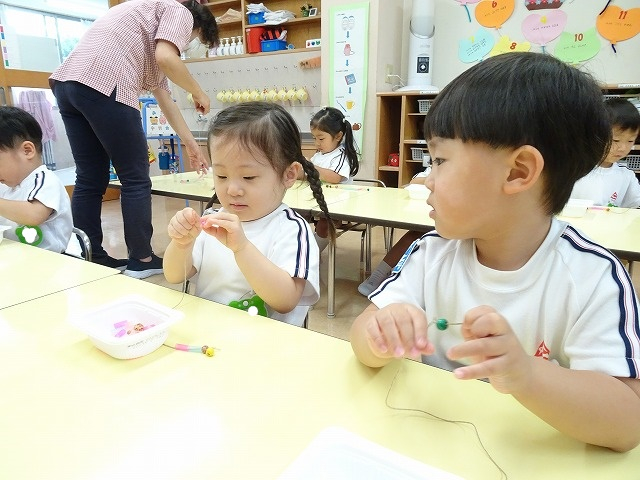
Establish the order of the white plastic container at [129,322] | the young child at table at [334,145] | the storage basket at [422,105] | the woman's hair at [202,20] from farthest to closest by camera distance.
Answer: the storage basket at [422,105]
the young child at table at [334,145]
the woman's hair at [202,20]
the white plastic container at [129,322]

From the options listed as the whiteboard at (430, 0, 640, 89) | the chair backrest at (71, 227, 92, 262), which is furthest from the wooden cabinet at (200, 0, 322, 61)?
the chair backrest at (71, 227, 92, 262)

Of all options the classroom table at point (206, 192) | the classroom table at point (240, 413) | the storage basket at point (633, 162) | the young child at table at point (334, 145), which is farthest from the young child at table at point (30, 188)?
the storage basket at point (633, 162)

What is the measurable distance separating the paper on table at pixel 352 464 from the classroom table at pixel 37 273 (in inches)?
30.0

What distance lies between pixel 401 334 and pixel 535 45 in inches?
174

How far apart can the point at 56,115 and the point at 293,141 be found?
473 cm

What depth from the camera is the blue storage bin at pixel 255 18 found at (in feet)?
16.9

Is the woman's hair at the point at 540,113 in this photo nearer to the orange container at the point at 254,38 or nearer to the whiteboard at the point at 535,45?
the whiteboard at the point at 535,45

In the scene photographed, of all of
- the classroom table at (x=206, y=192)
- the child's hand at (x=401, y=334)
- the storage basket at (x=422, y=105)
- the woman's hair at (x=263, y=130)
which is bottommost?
→ the classroom table at (x=206, y=192)

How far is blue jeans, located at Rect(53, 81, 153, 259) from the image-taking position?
2.16 m

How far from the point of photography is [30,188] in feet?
5.61

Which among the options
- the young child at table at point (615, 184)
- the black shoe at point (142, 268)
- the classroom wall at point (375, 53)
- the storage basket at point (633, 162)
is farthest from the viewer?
the classroom wall at point (375, 53)

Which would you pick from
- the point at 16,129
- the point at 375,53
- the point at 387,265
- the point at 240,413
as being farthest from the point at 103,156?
the point at 375,53

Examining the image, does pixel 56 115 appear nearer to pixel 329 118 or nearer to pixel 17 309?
pixel 329 118

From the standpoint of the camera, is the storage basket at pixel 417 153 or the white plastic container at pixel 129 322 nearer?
the white plastic container at pixel 129 322
